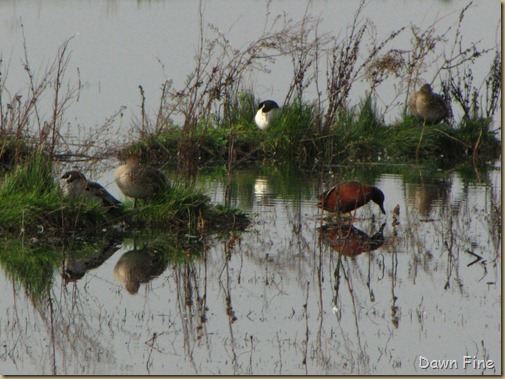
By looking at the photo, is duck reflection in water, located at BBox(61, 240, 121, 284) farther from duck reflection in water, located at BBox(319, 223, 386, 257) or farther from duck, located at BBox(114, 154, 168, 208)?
duck reflection in water, located at BBox(319, 223, 386, 257)

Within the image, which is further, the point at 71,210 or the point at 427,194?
the point at 427,194

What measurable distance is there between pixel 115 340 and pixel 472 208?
6.59 metres

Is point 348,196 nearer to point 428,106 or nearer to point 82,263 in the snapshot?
point 82,263

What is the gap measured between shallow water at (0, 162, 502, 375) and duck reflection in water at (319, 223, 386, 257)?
0.03 m

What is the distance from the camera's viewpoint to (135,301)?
8.55m

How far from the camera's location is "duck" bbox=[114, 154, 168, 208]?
11.1 meters

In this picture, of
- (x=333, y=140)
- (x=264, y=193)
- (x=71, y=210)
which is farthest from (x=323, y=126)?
(x=71, y=210)

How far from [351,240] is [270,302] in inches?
101

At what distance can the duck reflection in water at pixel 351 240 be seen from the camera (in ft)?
34.6

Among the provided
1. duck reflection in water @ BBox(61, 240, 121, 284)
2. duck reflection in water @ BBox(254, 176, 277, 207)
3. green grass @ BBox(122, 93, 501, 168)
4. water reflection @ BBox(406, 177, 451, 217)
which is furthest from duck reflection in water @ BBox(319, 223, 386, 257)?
green grass @ BBox(122, 93, 501, 168)

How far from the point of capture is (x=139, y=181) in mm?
11094

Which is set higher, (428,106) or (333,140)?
(428,106)

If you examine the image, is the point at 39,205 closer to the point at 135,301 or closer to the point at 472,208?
the point at 135,301

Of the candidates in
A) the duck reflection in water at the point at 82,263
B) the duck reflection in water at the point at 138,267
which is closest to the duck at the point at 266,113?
the duck reflection in water at the point at 82,263
